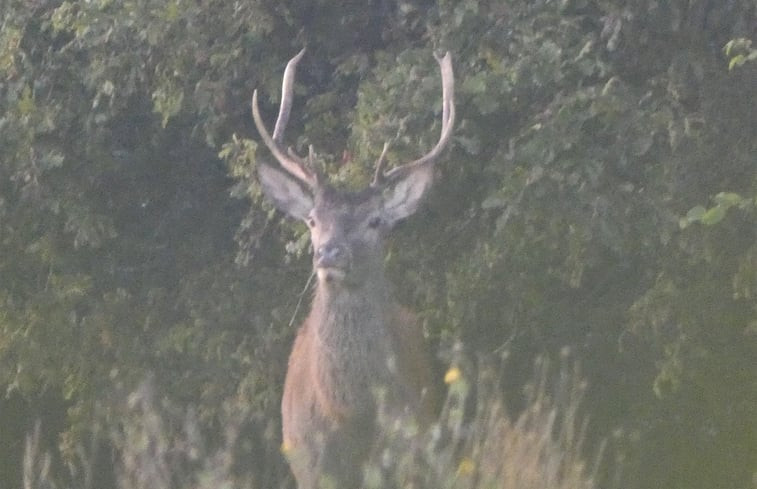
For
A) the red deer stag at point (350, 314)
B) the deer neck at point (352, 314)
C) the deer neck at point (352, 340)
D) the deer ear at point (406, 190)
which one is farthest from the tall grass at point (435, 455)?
the deer ear at point (406, 190)

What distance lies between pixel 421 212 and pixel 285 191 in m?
0.87

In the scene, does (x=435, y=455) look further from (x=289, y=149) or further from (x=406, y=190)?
(x=289, y=149)

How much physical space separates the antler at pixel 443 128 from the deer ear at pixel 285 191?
35 cm

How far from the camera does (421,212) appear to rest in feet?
24.3

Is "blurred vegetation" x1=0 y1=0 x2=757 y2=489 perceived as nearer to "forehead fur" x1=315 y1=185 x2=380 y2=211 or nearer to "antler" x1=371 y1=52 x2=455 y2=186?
"antler" x1=371 y1=52 x2=455 y2=186

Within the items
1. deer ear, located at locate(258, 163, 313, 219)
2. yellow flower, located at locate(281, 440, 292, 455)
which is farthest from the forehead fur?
yellow flower, located at locate(281, 440, 292, 455)

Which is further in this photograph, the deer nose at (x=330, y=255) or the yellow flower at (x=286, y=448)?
the deer nose at (x=330, y=255)

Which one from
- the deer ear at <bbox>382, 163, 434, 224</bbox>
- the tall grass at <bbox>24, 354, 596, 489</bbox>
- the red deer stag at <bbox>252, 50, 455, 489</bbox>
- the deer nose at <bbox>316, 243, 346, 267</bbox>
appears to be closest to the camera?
the tall grass at <bbox>24, 354, 596, 489</bbox>

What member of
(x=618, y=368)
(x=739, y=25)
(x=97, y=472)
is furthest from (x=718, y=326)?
(x=97, y=472)

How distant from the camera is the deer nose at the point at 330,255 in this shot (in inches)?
244

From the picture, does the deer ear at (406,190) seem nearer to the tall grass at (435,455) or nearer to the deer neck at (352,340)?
the deer neck at (352,340)

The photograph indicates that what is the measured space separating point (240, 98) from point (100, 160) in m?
0.77

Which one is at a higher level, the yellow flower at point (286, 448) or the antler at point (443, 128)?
the antler at point (443, 128)

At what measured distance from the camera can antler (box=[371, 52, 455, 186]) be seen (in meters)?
6.38
